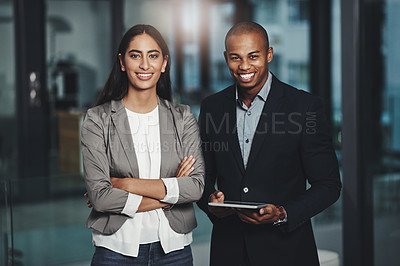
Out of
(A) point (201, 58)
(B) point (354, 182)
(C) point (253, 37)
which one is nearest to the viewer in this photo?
(C) point (253, 37)

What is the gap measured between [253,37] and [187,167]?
1.76 feet

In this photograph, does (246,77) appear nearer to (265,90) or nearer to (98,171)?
(265,90)

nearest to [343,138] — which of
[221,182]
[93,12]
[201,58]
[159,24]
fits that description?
[221,182]

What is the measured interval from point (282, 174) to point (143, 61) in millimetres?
664

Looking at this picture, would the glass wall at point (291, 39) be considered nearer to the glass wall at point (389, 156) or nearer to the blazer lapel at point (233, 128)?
the glass wall at point (389, 156)

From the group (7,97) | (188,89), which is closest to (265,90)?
(7,97)

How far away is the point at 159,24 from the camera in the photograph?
24.8 ft

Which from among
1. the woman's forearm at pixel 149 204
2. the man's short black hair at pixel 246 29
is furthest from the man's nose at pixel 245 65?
the woman's forearm at pixel 149 204

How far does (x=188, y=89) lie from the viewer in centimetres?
835

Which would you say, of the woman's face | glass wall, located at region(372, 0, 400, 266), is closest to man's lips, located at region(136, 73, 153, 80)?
the woman's face

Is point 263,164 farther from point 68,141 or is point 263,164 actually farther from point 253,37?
point 68,141

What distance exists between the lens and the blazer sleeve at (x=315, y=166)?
198cm

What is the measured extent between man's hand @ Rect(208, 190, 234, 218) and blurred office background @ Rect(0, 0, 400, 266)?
0.99m

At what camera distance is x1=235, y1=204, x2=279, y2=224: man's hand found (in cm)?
188
